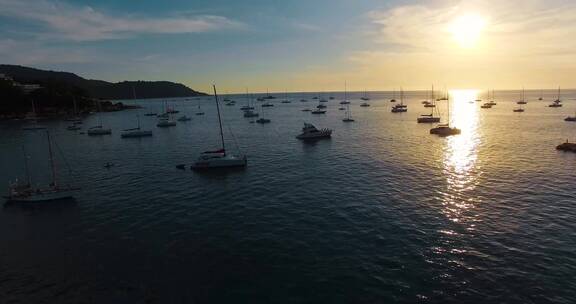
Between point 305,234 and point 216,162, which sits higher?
point 216,162

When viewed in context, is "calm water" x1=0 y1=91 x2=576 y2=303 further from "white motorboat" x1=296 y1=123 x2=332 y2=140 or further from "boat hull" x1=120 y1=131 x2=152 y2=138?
"boat hull" x1=120 y1=131 x2=152 y2=138

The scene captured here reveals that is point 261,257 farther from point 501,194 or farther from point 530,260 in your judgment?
point 501,194

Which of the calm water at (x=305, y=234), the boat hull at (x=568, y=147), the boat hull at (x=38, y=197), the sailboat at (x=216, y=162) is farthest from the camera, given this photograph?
the boat hull at (x=568, y=147)

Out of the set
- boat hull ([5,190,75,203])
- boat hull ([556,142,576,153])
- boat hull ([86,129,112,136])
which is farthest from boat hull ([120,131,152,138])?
boat hull ([556,142,576,153])

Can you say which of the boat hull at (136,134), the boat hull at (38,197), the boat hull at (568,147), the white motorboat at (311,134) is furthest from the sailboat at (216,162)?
the boat hull at (568,147)

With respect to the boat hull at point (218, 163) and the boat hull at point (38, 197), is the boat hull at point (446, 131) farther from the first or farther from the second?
the boat hull at point (38, 197)

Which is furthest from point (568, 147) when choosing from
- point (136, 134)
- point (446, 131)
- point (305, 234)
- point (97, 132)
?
point (97, 132)

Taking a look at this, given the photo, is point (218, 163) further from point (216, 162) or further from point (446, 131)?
point (446, 131)

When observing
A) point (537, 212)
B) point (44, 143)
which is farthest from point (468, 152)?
point (44, 143)

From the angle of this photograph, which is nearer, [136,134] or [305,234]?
[305,234]
